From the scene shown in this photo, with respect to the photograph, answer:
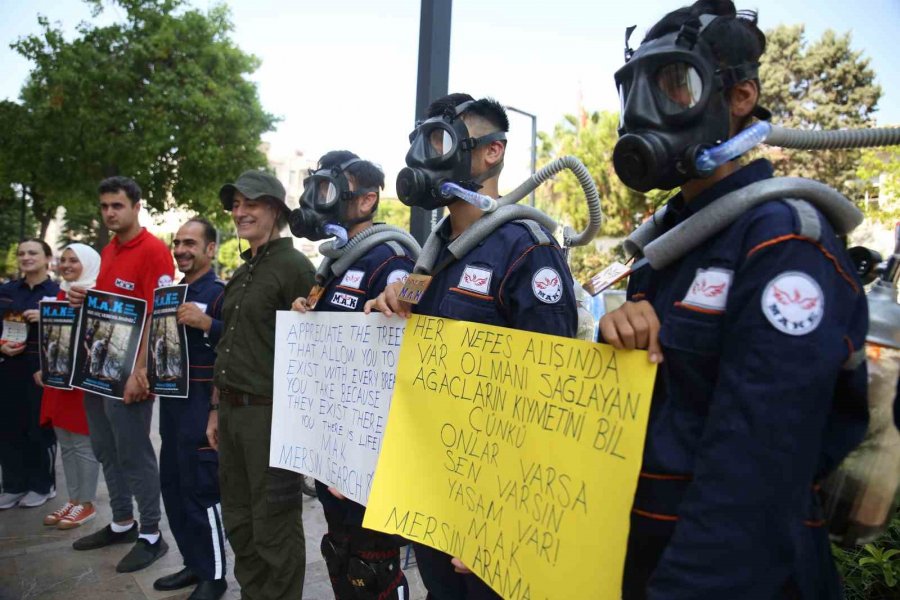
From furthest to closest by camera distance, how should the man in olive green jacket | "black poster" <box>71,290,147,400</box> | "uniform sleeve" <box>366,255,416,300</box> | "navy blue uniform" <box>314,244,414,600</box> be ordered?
"black poster" <box>71,290,147,400</box>, the man in olive green jacket, "uniform sleeve" <box>366,255,416,300</box>, "navy blue uniform" <box>314,244,414,600</box>

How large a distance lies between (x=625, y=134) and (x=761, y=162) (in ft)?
1.03

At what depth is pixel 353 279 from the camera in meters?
3.10

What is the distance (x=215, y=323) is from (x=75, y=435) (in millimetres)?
2383

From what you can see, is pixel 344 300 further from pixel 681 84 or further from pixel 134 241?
pixel 134 241

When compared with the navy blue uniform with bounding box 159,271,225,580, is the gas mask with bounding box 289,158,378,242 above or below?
above

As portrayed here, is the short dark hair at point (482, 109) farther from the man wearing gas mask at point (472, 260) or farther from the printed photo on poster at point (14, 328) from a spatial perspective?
the printed photo on poster at point (14, 328)

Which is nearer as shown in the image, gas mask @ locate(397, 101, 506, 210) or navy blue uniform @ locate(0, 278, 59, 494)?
gas mask @ locate(397, 101, 506, 210)

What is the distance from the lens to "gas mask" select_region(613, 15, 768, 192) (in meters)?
1.49

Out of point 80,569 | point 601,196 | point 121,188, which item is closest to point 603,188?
point 601,196

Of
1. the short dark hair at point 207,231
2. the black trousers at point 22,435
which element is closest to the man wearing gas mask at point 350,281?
the short dark hair at point 207,231

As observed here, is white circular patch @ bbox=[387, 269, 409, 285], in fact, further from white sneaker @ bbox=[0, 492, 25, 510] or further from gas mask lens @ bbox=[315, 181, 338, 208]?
Answer: white sneaker @ bbox=[0, 492, 25, 510]

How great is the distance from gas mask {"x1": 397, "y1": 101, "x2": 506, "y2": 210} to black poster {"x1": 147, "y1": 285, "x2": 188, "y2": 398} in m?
2.29

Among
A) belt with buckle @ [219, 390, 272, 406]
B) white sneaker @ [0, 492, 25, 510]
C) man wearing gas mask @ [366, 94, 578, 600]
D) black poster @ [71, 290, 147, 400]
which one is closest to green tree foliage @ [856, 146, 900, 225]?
man wearing gas mask @ [366, 94, 578, 600]

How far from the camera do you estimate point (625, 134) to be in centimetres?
160
